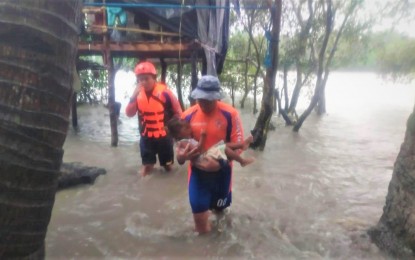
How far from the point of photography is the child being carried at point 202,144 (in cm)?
361

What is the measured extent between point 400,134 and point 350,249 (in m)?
10.4

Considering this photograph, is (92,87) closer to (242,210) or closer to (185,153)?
(242,210)

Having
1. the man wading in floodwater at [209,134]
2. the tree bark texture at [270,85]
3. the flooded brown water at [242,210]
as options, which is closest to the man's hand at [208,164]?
the man wading in floodwater at [209,134]

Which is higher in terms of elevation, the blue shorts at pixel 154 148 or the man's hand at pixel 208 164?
the man's hand at pixel 208 164

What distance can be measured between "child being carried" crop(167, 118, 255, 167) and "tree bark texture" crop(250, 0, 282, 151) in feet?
14.9

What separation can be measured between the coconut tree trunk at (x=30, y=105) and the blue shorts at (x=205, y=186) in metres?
1.94

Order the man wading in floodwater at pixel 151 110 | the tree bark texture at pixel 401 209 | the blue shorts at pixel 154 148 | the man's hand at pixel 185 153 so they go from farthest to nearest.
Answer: the blue shorts at pixel 154 148, the man wading in floodwater at pixel 151 110, the man's hand at pixel 185 153, the tree bark texture at pixel 401 209

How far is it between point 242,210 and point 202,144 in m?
1.69

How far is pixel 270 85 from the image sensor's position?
26.8ft

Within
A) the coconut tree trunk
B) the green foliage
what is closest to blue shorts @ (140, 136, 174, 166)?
the coconut tree trunk

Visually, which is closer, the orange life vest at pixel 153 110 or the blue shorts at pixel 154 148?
the orange life vest at pixel 153 110

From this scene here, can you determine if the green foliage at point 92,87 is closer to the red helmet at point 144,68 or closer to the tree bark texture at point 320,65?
the tree bark texture at point 320,65

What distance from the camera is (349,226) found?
423cm

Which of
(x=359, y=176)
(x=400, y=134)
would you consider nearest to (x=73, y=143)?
(x=359, y=176)
